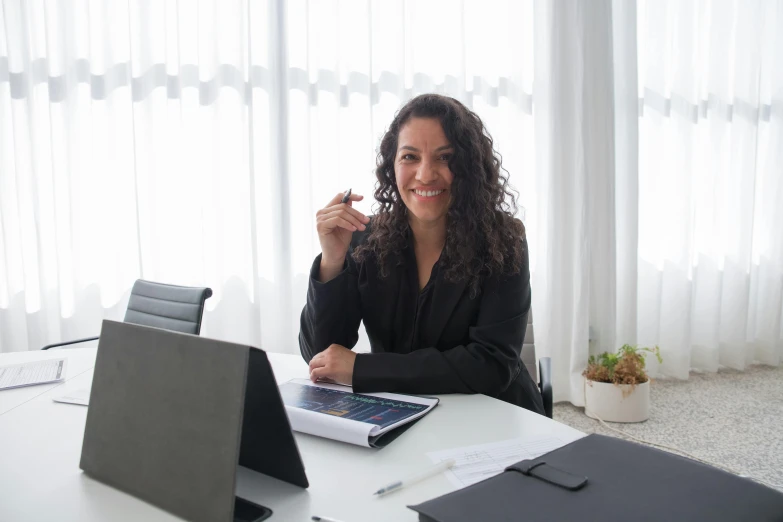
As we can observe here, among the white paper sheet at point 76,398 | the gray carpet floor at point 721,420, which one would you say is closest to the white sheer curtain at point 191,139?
the white paper sheet at point 76,398

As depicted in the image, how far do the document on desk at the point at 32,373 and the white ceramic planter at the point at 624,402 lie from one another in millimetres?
2419

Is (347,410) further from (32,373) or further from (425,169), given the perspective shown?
(32,373)

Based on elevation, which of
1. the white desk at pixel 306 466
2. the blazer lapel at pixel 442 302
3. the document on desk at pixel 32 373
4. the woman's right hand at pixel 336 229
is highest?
the woman's right hand at pixel 336 229

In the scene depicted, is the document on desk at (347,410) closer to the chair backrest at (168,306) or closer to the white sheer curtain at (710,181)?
the chair backrest at (168,306)

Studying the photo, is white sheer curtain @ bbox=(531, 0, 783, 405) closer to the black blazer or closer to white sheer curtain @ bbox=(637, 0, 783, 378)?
white sheer curtain @ bbox=(637, 0, 783, 378)

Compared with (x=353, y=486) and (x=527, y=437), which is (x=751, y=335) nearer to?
(x=527, y=437)

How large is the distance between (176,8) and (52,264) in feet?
4.47

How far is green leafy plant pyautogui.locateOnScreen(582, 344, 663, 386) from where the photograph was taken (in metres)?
2.86

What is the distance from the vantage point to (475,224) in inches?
60.5

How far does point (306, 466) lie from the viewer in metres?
0.89

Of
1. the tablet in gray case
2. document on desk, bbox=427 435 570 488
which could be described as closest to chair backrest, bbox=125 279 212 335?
the tablet in gray case

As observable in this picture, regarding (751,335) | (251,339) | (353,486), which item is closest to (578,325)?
(751,335)

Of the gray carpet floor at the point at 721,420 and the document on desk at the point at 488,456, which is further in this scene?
the gray carpet floor at the point at 721,420

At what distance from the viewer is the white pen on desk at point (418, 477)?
0.79m
